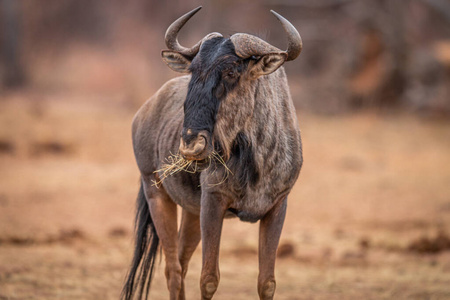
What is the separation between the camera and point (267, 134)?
4.64 metres

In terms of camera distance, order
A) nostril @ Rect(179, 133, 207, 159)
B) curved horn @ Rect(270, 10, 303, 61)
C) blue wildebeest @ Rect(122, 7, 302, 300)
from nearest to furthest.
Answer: nostril @ Rect(179, 133, 207, 159), blue wildebeest @ Rect(122, 7, 302, 300), curved horn @ Rect(270, 10, 303, 61)

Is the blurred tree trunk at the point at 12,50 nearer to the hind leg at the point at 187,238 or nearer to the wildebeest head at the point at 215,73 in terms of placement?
the hind leg at the point at 187,238

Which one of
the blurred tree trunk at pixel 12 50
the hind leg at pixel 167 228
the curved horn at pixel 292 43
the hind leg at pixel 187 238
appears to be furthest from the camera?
the blurred tree trunk at pixel 12 50

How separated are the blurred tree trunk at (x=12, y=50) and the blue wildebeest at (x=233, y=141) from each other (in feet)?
58.4

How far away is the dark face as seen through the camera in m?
4.12

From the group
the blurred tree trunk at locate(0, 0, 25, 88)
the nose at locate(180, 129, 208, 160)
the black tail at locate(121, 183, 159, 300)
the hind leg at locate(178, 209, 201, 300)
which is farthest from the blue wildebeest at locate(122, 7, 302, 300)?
the blurred tree trunk at locate(0, 0, 25, 88)

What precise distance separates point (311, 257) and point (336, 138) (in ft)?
25.4

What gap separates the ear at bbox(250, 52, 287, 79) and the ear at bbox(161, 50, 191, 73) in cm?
58

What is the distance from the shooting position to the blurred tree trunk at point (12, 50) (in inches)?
855

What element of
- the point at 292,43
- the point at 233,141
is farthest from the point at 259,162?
the point at 292,43

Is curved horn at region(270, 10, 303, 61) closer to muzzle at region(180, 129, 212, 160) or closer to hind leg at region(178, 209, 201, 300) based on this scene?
muzzle at region(180, 129, 212, 160)

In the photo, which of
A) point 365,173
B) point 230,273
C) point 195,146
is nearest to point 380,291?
point 230,273

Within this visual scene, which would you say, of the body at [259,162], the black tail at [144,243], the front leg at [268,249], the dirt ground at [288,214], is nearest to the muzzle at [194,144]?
the body at [259,162]

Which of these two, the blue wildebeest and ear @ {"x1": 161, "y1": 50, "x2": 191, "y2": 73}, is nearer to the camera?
the blue wildebeest
